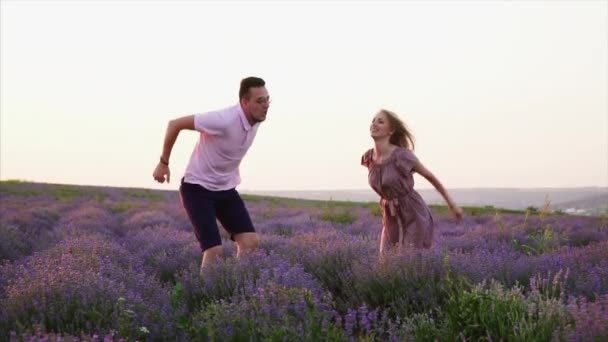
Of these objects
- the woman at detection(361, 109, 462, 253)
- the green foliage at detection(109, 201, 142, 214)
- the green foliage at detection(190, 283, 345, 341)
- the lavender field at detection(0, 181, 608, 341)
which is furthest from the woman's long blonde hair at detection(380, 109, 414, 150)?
the green foliage at detection(109, 201, 142, 214)

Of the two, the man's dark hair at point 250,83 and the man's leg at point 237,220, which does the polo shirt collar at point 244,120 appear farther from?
the man's leg at point 237,220

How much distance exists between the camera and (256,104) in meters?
4.36

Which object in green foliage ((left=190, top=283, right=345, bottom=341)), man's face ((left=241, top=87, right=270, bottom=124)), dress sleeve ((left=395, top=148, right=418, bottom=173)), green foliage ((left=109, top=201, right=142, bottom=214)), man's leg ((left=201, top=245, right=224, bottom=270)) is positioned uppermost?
man's face ((left=241, top=87, right=270, bottom=124))

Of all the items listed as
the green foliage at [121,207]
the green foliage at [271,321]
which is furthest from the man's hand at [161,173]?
the green foliage at [121,207]

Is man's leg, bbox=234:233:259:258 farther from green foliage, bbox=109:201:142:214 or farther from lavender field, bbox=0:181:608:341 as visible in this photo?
green foliage, bbox=109:201:142:214

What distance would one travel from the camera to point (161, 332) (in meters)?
2.88

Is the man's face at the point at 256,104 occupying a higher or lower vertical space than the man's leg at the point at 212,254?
higher

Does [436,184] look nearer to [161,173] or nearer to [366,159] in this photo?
[366,159]

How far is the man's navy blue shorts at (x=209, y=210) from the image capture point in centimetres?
447

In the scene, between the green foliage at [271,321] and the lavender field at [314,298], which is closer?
the green foliage at [271,321]

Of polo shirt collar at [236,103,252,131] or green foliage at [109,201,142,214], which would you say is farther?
green foliage at [109,201,142,214]

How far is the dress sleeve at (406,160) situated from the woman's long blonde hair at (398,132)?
10.4 inches

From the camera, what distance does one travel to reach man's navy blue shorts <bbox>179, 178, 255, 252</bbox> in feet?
14.7

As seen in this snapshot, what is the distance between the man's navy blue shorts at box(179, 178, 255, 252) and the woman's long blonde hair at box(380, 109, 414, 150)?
1.39 m
